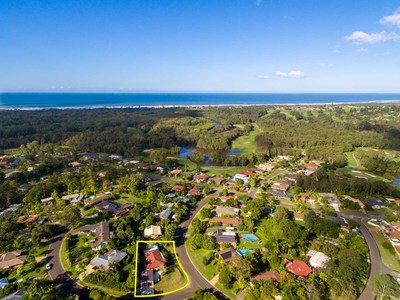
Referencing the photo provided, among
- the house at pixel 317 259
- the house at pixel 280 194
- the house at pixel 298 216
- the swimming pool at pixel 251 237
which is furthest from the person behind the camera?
the house at pixel 280 194

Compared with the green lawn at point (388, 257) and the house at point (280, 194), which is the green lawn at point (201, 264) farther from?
the house at point (280, 194)

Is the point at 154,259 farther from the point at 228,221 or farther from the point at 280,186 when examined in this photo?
the point at 280,186

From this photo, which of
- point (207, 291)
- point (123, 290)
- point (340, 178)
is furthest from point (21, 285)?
point (340, 178)

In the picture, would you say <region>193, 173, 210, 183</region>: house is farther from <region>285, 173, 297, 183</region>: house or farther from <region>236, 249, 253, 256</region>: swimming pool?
<region>236, 249, 253, 256</region>: swimming pool

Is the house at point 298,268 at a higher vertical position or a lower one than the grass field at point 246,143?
lower

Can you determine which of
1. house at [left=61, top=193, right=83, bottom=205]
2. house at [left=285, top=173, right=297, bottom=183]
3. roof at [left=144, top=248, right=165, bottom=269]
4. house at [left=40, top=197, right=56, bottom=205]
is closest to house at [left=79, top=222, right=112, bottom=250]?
roof at [left=144, top=248, right=165, bottom=269]

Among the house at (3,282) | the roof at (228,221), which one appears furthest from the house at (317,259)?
the house at (3,282)

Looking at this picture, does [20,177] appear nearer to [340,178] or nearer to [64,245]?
[64,245]
